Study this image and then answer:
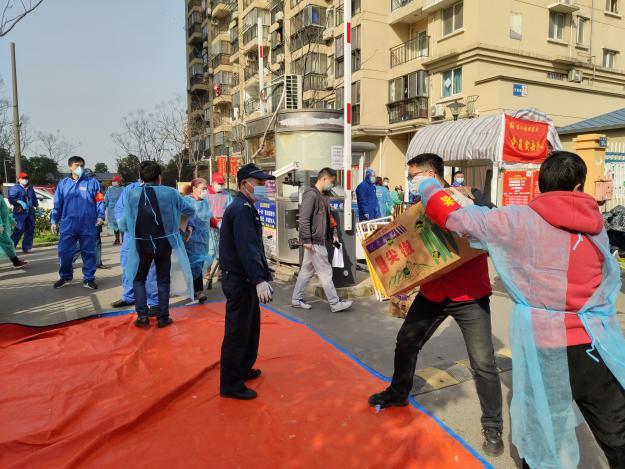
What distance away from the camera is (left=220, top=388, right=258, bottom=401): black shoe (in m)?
3.32

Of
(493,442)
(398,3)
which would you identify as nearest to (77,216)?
(493,442)

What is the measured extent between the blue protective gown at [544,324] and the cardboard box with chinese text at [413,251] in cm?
43

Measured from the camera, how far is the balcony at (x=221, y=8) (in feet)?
140

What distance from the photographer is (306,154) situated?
7.53 meters

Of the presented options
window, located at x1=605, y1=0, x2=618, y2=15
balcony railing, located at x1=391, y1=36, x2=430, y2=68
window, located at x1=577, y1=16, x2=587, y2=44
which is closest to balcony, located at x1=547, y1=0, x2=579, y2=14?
window, located at x1=577, y1=16, x2=587, y2=44

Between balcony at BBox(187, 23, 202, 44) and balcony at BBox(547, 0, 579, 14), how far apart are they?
40057 mm

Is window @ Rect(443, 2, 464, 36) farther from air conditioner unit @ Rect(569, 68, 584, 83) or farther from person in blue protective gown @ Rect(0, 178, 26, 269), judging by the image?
person in blue protective gown @ Rect(0, 178, 26, 269)

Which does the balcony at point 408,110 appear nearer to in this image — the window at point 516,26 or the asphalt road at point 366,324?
the window at point 516,26

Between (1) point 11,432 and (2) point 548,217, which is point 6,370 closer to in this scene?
(1) point 11,432

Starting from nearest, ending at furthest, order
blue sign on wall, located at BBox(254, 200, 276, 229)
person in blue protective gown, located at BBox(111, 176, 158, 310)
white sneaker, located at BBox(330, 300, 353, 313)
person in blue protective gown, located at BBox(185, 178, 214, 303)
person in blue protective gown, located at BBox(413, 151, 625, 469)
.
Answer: person in blue protective gown, located at BBox(413, 151, 625, 469) → person in blue protective gown, located at BBox(111, 176, 158, 310) → white sneaker, located at BBox(330, 300, 353, 313) → person in blue protective gown, located at BBox(185, 178, 214, 303) → blue sign on wall, located at BBox(254, 200, 276, 229)

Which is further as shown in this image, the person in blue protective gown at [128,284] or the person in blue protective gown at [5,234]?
the person in blue protective gown at [5,234]

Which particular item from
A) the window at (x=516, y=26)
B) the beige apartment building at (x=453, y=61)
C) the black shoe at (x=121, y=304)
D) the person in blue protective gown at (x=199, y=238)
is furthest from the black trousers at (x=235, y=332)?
the window at (x=516, y=26)

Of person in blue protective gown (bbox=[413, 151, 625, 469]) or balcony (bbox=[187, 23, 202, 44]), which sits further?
balcony (bbox=[187, 23, 202, 44])

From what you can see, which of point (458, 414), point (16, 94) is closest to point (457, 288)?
point (458, 414)
